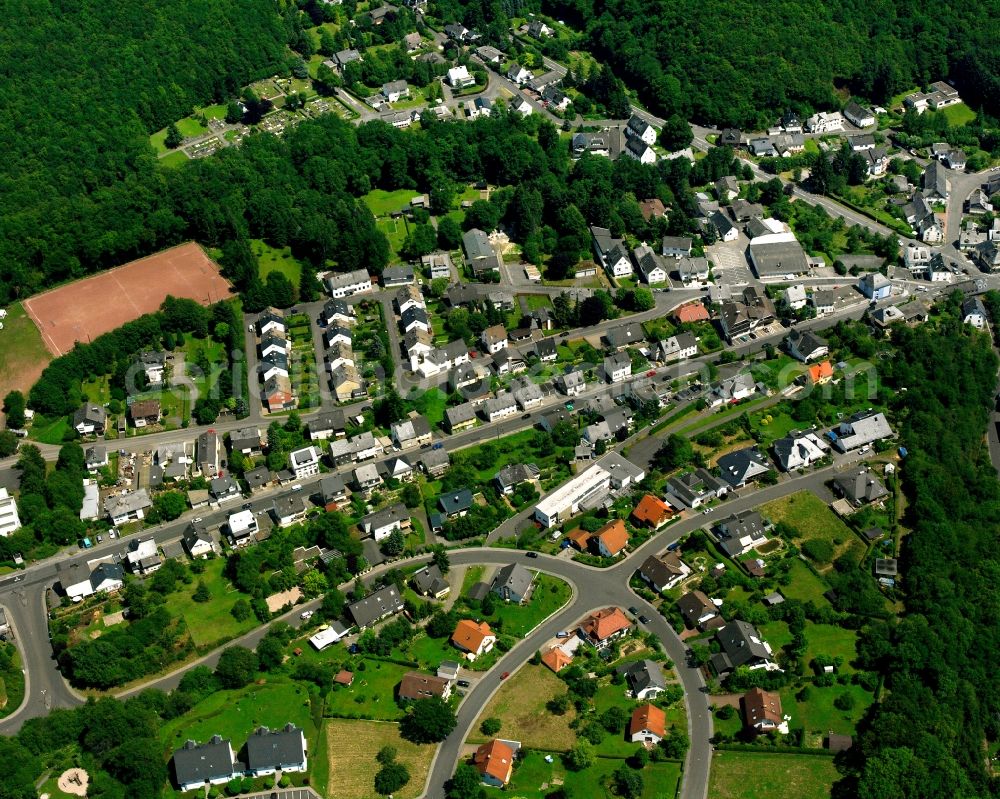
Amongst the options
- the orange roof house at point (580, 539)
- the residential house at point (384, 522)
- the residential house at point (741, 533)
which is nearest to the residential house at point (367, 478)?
the residential house at point (384, 522)

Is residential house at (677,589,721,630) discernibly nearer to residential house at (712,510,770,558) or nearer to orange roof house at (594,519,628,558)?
residential house at (712,510,770,558)

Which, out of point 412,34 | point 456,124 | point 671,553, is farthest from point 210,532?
point 412,34

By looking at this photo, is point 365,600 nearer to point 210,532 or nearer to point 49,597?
point 210,532

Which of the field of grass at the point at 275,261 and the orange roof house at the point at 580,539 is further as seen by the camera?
the field of grass at the point at 275,261

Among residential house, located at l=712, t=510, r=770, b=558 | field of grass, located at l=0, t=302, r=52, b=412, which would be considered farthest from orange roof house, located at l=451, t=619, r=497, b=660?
field of grass, located at l=0, t=302, r=52, b=412

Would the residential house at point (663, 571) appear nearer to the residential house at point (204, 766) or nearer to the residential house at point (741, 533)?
the residential house at point (741, 533)
